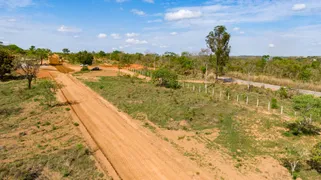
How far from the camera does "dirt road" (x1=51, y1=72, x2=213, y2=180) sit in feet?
30.2

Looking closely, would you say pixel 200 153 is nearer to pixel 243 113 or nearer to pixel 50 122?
pixel 243 113

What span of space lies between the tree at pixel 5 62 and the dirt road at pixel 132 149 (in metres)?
A: 19.4

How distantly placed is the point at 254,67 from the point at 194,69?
12.7m

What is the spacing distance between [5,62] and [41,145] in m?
25.7

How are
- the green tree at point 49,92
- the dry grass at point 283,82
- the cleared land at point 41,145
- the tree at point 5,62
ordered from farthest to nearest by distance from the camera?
1. the dry grass at point 283,82
2. the tree at point 5,62
3. the green tree at point 49,92
4. the cleared land at point 41,145

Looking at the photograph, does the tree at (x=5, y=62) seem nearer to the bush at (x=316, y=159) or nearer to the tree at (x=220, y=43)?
the tree at (x=220, y=43)

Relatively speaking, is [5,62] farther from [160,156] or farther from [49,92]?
[160,156]

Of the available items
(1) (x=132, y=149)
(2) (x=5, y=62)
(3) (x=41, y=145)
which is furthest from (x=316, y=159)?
(2) (x=5, y=62)

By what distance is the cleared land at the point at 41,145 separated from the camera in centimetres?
862

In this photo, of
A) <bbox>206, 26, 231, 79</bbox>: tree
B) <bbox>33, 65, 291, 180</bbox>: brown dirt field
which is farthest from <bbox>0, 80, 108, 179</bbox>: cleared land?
<bbox>206, 26, 231, 79</bbox>: tree

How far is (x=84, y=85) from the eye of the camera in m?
27.8

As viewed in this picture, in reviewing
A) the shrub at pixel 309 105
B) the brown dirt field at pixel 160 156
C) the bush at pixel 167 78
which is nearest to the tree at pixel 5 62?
the bush at pixel 167 78

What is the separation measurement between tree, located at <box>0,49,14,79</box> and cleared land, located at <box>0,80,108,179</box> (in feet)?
51.3

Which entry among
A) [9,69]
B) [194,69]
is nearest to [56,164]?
[9,69]
